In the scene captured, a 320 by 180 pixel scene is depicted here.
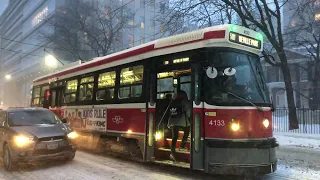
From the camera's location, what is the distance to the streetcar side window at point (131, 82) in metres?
9.41

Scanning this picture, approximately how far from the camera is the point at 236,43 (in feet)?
25.7

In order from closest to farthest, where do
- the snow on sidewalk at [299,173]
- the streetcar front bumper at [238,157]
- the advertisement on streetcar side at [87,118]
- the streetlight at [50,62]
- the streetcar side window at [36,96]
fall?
the streetcar front bumper at [238,157], the snow on sidewalk at [299,173], the advertisement on streetcar side at [87,118], the streetcar side window at [36,96], the streetlight at [50,62]

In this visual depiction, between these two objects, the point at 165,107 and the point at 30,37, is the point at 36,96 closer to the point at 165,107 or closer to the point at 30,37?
the point at 165,107

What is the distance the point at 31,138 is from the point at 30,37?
207 ft

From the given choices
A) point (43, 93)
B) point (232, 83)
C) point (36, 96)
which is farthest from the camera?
point (36, 96)

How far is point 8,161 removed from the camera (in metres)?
9.23

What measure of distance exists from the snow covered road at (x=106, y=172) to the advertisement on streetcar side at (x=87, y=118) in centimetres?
152

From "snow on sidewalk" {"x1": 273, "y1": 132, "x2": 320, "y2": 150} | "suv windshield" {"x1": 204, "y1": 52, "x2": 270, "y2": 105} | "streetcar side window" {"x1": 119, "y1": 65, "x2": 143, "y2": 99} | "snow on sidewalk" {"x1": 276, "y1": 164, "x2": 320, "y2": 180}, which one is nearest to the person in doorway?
"suv windshield" {"x1": 204, "y1": 52, "x2": 270, "y2": 105}

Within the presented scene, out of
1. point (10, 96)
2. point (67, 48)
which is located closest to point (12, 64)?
point (10, 96)

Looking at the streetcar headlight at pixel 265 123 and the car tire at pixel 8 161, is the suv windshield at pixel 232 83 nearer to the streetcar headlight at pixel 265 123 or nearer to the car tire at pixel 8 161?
the streetcar headlight at pixel 265 123

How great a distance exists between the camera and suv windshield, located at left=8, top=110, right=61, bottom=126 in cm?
1000

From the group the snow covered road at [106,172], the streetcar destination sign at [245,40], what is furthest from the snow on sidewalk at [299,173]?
the streetcar destination sign at [245,40]

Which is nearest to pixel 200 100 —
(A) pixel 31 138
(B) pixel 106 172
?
(B) pixel 106 172

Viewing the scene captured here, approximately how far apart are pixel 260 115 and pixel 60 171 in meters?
4.92
